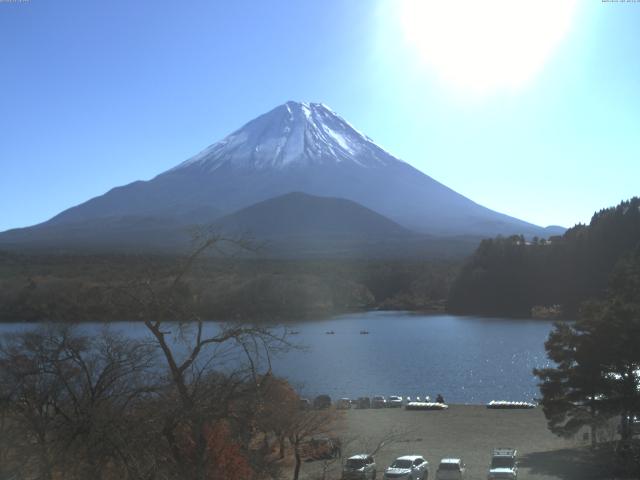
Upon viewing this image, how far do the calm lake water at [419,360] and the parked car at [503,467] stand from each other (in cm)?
500

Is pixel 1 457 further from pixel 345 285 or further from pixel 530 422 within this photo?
pixel 345 285

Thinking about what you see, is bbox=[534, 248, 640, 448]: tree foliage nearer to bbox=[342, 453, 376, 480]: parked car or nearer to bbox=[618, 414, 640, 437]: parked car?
bbox=[618, 414, 640, 437]: parked car

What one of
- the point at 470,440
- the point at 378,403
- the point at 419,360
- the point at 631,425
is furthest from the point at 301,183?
the point at 631,425

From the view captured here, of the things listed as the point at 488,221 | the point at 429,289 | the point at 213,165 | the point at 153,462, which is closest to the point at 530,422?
the point at 153,462

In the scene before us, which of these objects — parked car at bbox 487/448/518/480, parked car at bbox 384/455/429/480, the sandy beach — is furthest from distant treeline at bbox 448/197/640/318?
parked car at bbox 384/455/429/480

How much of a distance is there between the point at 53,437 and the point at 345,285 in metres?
50.2

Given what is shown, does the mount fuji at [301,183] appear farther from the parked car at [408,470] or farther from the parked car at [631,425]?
the parked car at [408,470]

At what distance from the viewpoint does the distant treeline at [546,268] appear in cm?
4922

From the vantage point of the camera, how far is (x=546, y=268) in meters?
52.2

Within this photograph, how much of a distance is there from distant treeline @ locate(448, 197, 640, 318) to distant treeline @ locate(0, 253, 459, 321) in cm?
496

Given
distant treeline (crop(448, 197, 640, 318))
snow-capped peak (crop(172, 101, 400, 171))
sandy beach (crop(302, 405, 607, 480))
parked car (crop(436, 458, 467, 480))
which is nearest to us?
parked car (crop(436, 458, 467, 480))

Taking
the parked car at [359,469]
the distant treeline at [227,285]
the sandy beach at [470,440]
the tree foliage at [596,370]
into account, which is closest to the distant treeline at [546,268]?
the distant treeline at [227,285]

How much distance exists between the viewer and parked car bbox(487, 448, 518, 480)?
888 centimetres

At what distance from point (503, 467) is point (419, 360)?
17902 mm
